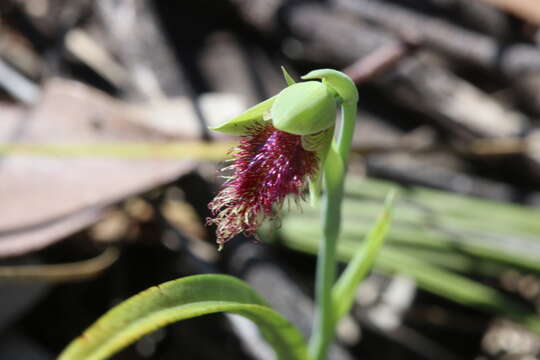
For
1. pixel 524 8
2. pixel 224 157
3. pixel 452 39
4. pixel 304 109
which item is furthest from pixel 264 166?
pixel 524 8

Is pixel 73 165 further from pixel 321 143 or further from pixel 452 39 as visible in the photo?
pixel 452 39

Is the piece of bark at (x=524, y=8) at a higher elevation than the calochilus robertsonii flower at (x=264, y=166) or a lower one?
lower

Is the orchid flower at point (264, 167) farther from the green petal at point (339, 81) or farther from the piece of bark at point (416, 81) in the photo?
the piece of bark at point (416, 81)

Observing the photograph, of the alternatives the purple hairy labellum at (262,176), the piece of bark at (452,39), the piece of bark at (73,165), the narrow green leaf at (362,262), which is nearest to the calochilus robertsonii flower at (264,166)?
the purple hairy labellum at (262,176)

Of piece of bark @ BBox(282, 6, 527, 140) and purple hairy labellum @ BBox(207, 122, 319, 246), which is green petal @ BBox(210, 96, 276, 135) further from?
piece of bark @ BBox(282, 6, 527, 140)

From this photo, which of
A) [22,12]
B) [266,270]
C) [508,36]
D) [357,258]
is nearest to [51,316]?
[266,270]

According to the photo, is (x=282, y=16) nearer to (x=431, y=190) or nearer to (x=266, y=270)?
(x=431, y=190)
